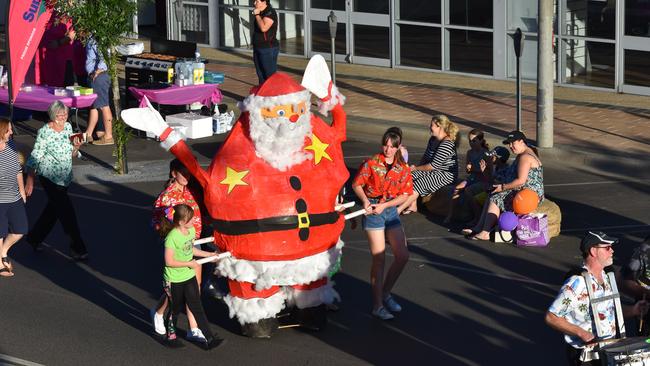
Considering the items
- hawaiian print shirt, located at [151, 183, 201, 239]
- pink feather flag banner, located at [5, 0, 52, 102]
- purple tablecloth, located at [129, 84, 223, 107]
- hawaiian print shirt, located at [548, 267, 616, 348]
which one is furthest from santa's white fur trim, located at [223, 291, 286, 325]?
purple tablecloth, located at [129, 84, 223, 107]

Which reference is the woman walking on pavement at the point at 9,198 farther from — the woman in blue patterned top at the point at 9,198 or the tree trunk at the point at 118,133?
the tree trunk at the point at 118,133

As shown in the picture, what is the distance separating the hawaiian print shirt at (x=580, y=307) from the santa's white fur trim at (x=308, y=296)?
2952mm

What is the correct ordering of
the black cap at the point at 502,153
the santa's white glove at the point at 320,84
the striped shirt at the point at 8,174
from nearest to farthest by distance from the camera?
1. the santa's white glove at the point at 320,84
2. the striped shirt at the point at 8,174
3. the black cap at the point at 502,153

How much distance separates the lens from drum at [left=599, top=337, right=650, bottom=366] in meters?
7.60

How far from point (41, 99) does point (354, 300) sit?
29.6 feet

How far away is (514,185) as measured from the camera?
13102 millimetres

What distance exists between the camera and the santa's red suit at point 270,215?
1030 centimetres

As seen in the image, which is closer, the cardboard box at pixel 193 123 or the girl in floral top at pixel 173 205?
the girl in floral top at pixel 173 205

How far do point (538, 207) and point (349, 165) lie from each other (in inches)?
162

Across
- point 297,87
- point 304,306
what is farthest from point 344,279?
point 297,87

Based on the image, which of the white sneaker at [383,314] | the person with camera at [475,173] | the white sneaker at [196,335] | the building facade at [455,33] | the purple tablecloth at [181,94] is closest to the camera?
the white sneaker at [196,335]

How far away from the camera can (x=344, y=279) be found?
12188 millimetres

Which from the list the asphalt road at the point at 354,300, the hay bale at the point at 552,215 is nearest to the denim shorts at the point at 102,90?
the asphalt road at the point at 354,300

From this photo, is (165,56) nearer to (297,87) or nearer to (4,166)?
(4,166)
